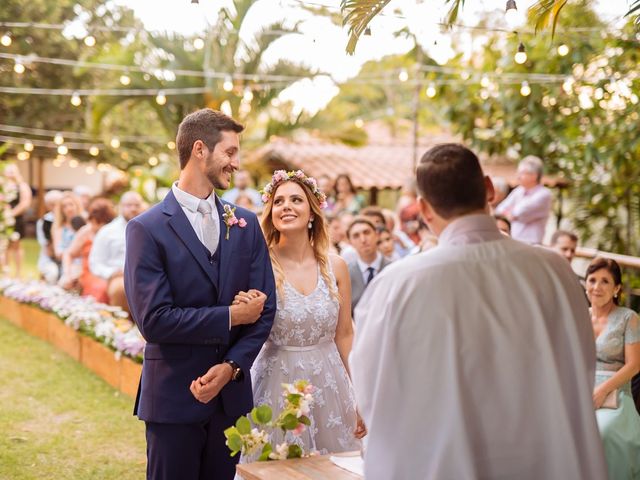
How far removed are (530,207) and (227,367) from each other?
606 cm

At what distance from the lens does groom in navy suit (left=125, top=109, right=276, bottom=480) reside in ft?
11.8

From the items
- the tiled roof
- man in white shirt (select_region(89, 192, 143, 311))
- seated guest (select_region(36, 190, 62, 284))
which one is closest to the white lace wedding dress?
man in white shirt (select_region(89, 192, 143, 311))

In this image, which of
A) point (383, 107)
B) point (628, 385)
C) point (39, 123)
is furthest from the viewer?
point (383, 107)

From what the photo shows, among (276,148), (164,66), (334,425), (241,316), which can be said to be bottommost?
(334,425)

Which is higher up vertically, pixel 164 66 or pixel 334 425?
pixel 164 66

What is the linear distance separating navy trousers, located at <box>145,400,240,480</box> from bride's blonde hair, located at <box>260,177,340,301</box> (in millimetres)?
1054

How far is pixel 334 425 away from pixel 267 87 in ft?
41.0

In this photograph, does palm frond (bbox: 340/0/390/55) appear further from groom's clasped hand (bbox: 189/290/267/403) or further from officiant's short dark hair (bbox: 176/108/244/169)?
groom's clasped hand (bbox: 189/290/267/403)

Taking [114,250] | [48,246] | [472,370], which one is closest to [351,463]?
[472,370]

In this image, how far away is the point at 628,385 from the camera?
5059mm

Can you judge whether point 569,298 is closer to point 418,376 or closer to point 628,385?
point 418,376

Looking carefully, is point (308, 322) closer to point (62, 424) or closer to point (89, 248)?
point (62, 424)

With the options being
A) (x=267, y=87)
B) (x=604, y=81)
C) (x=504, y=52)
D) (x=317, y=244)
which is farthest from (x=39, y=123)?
(x=317, y=244)

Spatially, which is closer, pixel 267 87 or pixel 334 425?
pixel 334 425
